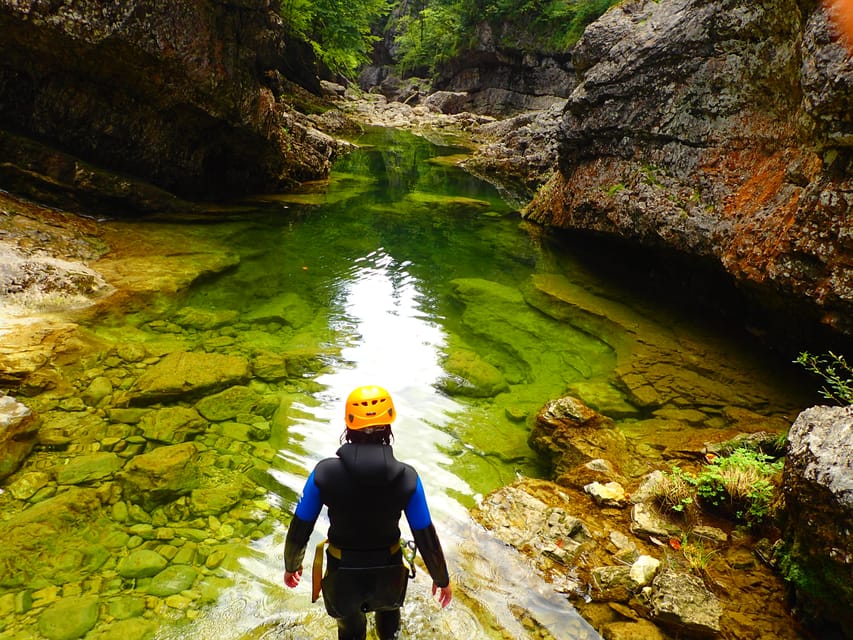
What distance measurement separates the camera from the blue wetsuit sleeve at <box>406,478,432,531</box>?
112 inches

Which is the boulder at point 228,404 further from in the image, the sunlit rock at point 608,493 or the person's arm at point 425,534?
the sunlit rock at point 608,493

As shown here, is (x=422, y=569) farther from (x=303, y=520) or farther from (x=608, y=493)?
(x=608, y=493)

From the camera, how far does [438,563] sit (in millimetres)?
2969

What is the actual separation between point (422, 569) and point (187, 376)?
3.73 meters

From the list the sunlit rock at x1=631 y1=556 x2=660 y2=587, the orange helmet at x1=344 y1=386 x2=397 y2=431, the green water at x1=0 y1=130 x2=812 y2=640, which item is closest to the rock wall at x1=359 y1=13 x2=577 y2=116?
the green water at x1=0 y1=130 x2=812 y2=640

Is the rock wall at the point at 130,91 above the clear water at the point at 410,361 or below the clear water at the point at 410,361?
above

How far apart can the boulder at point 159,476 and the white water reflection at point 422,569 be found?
886 mm

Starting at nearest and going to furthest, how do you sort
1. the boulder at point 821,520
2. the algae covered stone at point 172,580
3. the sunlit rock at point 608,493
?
1. the boulder at point 821,520
2. the algae covered stone at point 172,580
3. the sunlit rock at point 608,493

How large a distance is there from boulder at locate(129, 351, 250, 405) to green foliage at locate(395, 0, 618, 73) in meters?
39.9

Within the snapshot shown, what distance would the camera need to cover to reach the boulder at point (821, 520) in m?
3.15

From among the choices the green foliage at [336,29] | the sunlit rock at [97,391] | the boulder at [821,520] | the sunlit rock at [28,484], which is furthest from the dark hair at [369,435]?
the green foliage at [336,29]

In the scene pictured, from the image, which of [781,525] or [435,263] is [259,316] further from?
[781,525]

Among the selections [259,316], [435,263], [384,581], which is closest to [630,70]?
[435,263]

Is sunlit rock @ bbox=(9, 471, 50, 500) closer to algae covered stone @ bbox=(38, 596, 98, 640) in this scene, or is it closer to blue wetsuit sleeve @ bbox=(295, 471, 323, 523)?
algae covered stone @ bbox=(38, 596, 98, 640)
